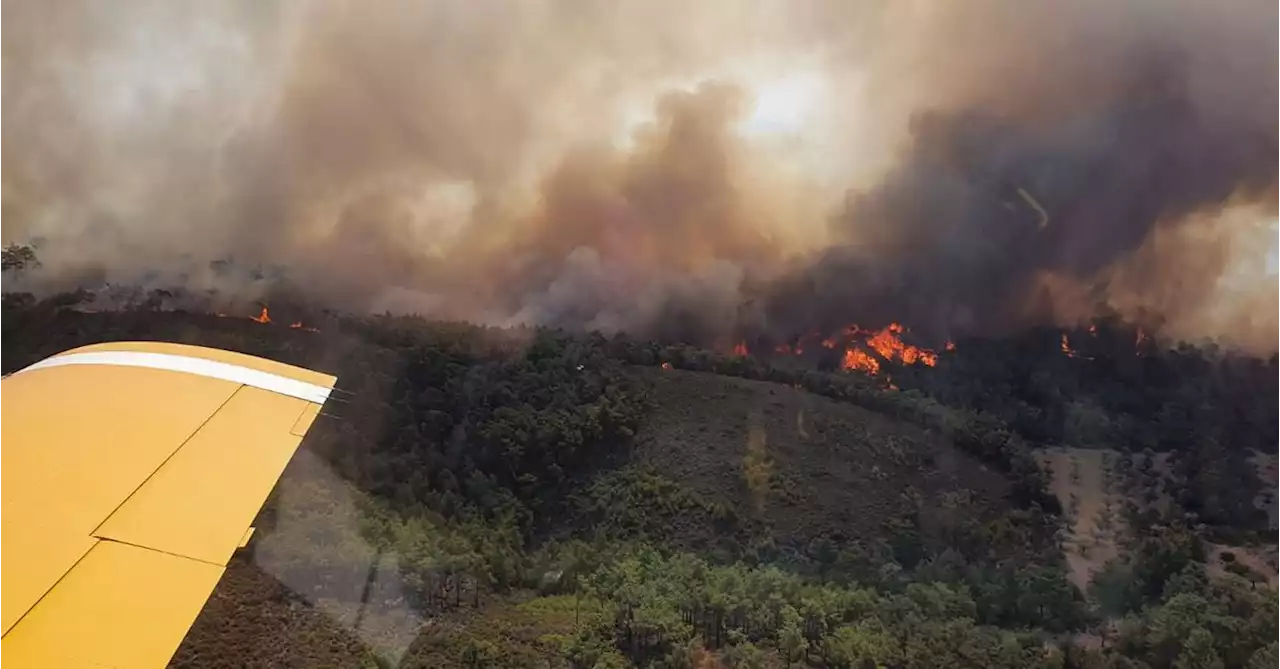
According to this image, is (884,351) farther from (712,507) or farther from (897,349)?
(712,507)

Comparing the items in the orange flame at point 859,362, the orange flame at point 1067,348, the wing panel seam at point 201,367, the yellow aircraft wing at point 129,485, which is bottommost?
the yellow aircraft wing at point 129,485

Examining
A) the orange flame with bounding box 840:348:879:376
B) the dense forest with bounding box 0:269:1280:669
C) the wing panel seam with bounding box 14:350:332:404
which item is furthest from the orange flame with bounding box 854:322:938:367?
the wing panel seam with bounding box 14:350:332:404

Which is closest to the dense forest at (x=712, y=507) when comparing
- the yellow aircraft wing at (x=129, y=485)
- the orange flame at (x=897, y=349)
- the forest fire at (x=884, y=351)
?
the orange flame at (x=897, y=349)

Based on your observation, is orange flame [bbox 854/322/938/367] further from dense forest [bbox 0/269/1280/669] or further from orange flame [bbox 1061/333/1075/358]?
orange flame [bbox 1061/333/1075/358]

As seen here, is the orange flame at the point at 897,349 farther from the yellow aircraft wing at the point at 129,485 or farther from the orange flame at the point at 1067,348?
the yellow aircraft wing at the point at 129,485

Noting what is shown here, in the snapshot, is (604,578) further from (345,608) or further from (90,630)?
(90,630)

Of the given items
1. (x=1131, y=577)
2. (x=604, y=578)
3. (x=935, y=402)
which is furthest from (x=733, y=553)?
(x=935, y=402)
